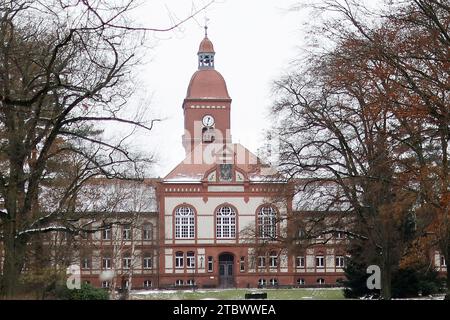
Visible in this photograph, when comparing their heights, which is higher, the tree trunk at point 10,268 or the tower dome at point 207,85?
the tower dome at point 207,85

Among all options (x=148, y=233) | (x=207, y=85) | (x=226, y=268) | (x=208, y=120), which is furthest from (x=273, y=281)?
(x=207, y=85)

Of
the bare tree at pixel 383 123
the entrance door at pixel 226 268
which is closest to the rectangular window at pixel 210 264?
the entrance door at pixel 226 268

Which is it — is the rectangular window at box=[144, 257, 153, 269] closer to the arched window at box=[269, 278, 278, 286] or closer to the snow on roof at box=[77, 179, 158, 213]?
the arched window at box=[269, 278, 278, 286]

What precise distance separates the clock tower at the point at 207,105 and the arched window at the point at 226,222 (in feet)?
43.1

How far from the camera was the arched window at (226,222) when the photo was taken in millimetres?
72250

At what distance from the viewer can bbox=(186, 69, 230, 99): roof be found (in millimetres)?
84875

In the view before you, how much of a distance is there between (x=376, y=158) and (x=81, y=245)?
16072mm

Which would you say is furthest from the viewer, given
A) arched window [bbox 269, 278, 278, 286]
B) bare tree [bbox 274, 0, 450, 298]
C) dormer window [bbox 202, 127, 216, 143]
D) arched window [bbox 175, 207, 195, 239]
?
dormer window [bbox 202, 127, 216, 143]

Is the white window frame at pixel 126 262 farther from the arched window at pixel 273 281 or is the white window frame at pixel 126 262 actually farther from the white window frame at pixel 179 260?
the arched window at pixel 273 281

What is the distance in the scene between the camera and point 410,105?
715 inches

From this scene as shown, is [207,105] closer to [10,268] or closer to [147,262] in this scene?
[147,262]

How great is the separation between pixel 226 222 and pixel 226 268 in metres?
3.75

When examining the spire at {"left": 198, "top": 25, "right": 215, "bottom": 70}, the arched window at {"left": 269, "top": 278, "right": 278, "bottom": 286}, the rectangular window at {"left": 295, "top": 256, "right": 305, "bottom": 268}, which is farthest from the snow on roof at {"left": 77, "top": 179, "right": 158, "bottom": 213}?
the spire at {"left": 198, "top": 25, "right": 215, "bottom": 70}
